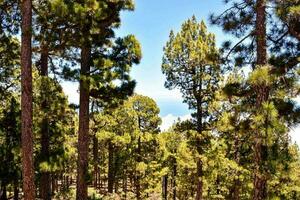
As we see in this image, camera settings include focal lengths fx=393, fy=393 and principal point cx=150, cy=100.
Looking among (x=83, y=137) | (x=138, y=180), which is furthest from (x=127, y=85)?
(x=138, y=180)

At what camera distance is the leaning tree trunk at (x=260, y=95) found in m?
10.1

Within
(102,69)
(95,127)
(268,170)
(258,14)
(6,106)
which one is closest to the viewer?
(268,170)

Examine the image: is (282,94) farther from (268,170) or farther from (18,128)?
(18,128)

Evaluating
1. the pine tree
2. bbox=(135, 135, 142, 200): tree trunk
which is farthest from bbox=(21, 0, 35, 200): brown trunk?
bbox=(135, 135, 142, 200): tree trunk

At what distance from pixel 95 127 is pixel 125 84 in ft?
60.0

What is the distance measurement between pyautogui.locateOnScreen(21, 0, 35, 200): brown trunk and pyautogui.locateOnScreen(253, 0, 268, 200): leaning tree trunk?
626 cm

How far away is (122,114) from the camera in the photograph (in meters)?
34.1

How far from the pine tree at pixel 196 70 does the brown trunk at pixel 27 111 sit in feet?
41.6

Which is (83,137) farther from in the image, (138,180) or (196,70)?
(138,180)

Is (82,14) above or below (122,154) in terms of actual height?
above

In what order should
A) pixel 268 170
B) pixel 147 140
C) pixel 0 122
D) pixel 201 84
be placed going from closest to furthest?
1. pixel 268 170
2. pixel 0 122
3. pixel 201 84
4. pixel 147 140

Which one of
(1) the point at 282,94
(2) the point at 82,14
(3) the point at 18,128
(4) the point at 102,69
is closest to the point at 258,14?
(1) the point at 282,94

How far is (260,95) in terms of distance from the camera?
10742mm

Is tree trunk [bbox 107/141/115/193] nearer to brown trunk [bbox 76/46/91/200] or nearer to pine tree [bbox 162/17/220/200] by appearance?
pine tree [bbox 162/17/220/200]
